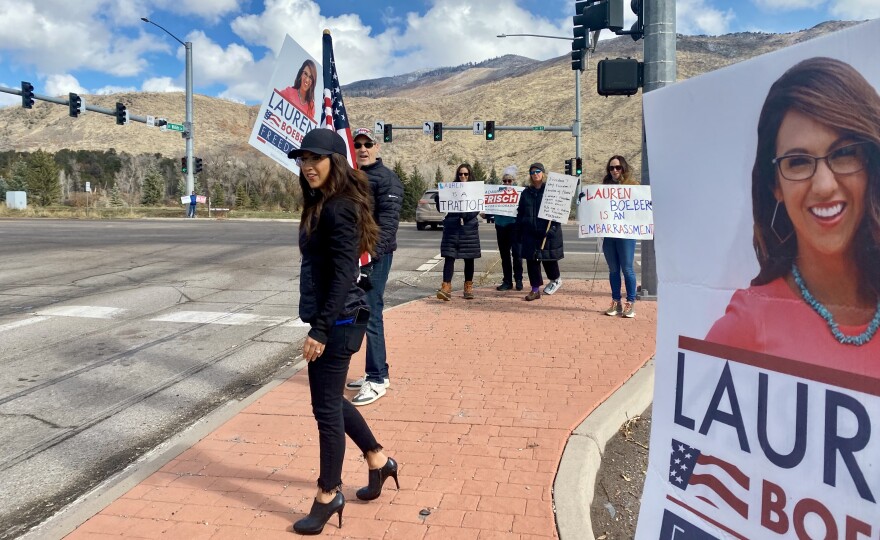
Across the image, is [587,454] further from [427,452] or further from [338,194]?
[338,194]

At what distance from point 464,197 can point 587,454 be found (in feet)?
19.1

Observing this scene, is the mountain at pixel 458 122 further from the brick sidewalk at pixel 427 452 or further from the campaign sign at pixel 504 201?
the brick sidewalk at pixel 427 452

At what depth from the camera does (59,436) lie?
471cm

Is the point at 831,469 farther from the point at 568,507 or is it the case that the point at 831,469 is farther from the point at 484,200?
the point at 484,200

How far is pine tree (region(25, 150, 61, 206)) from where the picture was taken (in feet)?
166

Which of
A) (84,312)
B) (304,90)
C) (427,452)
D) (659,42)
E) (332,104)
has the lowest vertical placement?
(427,452)

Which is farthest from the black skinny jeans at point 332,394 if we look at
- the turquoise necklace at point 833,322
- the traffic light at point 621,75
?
the traffic light at point 621,75

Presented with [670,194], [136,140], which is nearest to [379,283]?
[670,194]

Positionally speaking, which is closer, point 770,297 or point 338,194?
point 770,297

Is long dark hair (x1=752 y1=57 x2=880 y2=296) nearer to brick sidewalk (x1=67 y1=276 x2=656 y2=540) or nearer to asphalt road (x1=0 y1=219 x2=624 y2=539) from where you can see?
brick sidewalk (x1=67 y1=276 x2=656 y2=540)

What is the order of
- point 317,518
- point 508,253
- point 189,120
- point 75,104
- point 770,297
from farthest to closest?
1. point 189,120
2. point 75,104
3. point 508,253
4. point 317,518
5. point 770,297

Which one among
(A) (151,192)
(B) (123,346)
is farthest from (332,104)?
(A) (151,192)

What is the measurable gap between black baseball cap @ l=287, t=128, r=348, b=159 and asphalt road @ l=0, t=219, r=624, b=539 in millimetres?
2305

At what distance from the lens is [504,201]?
1027cm
